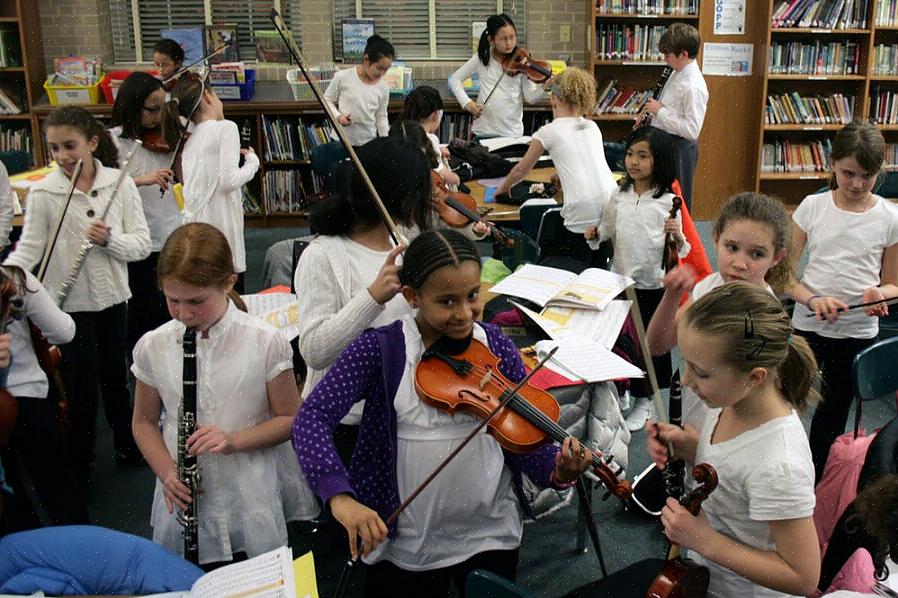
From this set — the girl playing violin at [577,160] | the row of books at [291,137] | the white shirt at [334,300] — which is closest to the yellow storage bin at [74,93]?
the row of books at [291,137]

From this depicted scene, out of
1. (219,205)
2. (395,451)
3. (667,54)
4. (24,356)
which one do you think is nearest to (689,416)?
(395,451)

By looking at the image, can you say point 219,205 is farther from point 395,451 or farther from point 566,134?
point 395,451

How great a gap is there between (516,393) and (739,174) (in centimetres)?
593

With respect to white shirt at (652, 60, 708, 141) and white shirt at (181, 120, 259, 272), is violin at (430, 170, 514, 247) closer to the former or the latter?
white shirt at (181, 120, 259, 272)

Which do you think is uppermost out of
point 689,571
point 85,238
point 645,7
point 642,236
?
point 645,7

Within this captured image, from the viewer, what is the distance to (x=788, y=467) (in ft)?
5.46

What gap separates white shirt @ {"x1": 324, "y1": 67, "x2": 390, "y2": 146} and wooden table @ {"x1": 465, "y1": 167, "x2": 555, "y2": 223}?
129 centimetres

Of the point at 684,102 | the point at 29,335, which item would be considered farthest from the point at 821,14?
the point at 29,335

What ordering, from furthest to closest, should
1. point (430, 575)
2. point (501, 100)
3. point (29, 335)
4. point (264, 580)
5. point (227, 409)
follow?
point (501, 100), point (29, 335), point (227, 409), point (430, 575), point (264, 580)

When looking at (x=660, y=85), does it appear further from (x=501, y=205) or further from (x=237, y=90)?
(x=237, y=90)

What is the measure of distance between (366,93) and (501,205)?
1814 mm

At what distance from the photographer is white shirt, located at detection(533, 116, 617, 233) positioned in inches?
164

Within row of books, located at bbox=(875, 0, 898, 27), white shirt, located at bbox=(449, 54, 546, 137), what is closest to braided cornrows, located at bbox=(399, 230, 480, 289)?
white shirt, located at bbox=(449, 54, 546, 137)

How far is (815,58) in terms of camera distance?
7070mm
